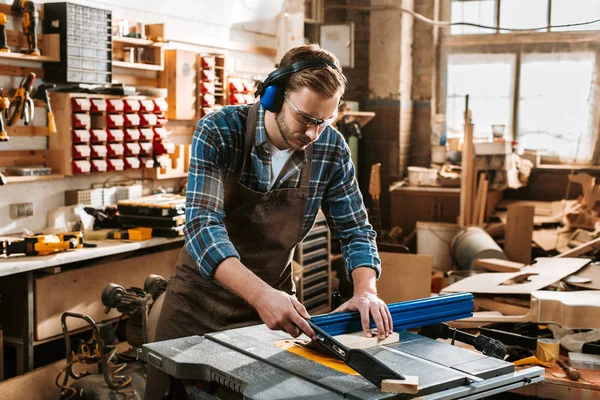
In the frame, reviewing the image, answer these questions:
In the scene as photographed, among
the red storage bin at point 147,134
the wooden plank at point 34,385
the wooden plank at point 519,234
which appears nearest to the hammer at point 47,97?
the red storage bin at point 147,134

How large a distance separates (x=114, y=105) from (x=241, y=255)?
227 centimetres

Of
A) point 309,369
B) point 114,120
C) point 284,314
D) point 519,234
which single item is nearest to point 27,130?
point 114,120

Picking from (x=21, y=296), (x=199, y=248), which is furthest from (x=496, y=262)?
(x=199, y=248)

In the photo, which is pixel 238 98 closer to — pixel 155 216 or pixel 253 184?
pixel 155 216

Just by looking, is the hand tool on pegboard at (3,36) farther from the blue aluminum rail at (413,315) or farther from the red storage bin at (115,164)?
the blue aluminum rail at (413,315)

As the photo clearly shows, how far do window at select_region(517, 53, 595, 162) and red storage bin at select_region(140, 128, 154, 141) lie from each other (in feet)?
13.3

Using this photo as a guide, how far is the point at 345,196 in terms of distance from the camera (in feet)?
6.75

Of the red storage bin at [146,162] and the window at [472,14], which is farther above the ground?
the window at [472,14]

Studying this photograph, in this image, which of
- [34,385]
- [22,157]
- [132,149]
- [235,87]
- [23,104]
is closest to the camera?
[34,385]

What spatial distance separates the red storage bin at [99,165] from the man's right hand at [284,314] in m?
2.65

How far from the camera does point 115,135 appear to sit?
13.4ft

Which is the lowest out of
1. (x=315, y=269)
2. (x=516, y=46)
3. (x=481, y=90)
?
(x=315, y=269)

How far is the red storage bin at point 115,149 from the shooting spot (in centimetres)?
408

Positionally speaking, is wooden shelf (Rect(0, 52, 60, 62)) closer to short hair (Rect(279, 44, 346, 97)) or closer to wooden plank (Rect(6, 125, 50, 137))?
wooden plank (Rect(6, 125, 50, 137))
